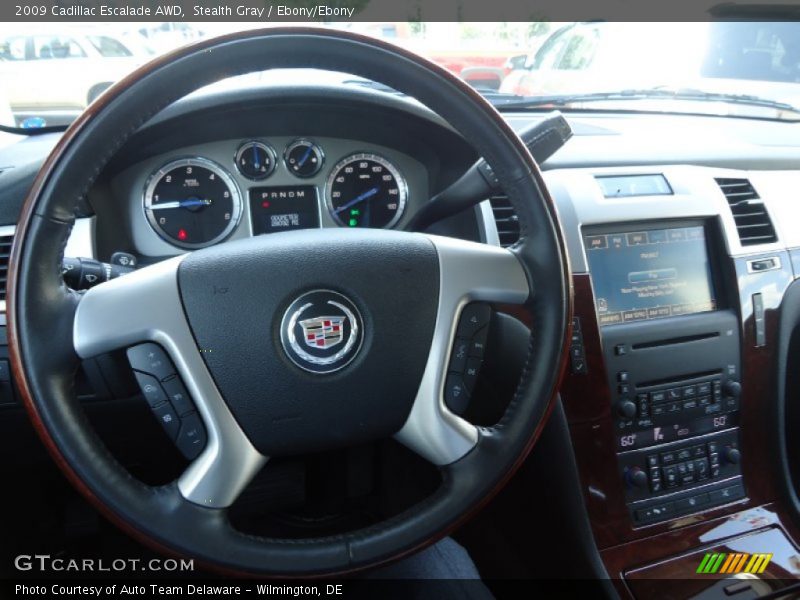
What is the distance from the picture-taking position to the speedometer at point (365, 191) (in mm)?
1684

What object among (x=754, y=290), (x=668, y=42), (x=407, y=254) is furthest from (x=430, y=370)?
(x=668, y=42)

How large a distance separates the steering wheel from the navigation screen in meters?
0.55

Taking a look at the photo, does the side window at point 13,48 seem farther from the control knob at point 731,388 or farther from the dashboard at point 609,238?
the control knob at point 731,388

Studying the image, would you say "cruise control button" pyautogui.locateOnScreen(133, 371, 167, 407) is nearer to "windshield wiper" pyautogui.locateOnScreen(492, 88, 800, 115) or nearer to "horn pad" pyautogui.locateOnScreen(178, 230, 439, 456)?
"horn pad" pyautogui.locateOnScreen(178, 230, 439, 456)

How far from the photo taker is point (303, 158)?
5.47 ft

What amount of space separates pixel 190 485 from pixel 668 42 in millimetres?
2020

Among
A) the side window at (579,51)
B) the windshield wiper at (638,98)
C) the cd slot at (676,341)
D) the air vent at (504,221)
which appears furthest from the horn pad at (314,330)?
the side window at (579,51)

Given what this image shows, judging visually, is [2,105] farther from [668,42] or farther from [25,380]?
[668,42]

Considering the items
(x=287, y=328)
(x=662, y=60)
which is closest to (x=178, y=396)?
(x=287, y=328)

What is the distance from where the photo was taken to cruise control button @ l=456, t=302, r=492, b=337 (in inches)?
46.9

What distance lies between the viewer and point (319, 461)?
1.49 m

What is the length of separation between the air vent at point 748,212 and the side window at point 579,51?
631 mm

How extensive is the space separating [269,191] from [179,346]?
2.17 ft

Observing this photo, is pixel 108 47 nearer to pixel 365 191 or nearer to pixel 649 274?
pixel 365 191
